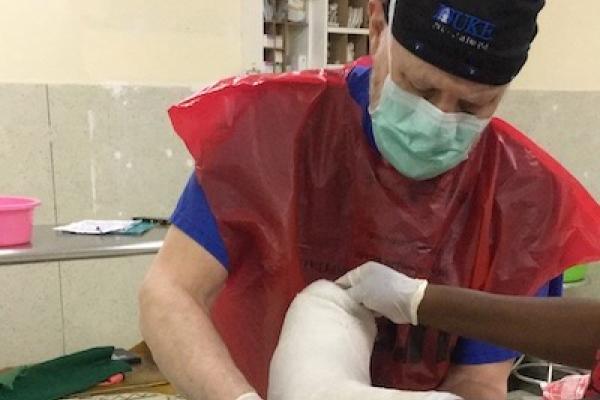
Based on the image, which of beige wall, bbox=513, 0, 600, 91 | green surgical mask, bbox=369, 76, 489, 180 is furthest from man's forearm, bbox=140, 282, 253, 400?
beige wall, bbox=513, 0, 600, 91

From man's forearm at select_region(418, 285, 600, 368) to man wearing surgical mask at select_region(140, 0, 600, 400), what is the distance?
0.39ft

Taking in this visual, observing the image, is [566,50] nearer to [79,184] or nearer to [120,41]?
[120,41]

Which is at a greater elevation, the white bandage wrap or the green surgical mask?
the green surgical mask

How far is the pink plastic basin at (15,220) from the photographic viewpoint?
1743 mm

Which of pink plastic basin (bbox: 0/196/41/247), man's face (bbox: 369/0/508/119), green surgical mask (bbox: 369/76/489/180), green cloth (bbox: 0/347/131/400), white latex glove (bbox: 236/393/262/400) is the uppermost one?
man's face (bbox: 369/0/508/119)

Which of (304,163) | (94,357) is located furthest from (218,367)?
(94,357)

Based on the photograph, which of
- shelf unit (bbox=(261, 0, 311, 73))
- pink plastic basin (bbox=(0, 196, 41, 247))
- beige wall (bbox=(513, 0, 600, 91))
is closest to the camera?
pink plastic basin (bbox=(0, 196, 41, 247))

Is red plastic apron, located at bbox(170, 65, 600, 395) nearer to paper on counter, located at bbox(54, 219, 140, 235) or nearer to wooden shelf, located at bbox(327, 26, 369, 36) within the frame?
Result: paper on counter, located at bbox(54, 219, 140, 235)

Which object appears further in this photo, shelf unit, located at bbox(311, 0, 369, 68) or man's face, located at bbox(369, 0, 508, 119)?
shelf unit, located at bbox(311, 0, 369, 68)

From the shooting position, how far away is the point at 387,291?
88 cm

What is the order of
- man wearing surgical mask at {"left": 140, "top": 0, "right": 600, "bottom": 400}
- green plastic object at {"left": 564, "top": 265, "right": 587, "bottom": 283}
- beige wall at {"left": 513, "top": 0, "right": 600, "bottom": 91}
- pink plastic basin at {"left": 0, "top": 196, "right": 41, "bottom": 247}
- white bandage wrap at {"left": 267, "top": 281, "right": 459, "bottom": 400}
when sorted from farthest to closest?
beige wall at {"left": 513, "top": 0, "right": 600, "bottom": 91}
green plastic object at {"left": 564, "top": 265, "right": 587, "bottom": 283}
pink plastic basin at {"left": 0, "top": 196, "right": 41, "bottom": 247}
man wearing surgical mask at {"left": 140, "top": 0, "right": 600, "bottom": 400}
white bandage wrap at {"left": 267, "top": 281, "right": 459, "bottom": 400}

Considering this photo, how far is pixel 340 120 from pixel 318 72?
7cm

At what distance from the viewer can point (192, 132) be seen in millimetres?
918

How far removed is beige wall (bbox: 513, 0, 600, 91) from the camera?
8.45ft
